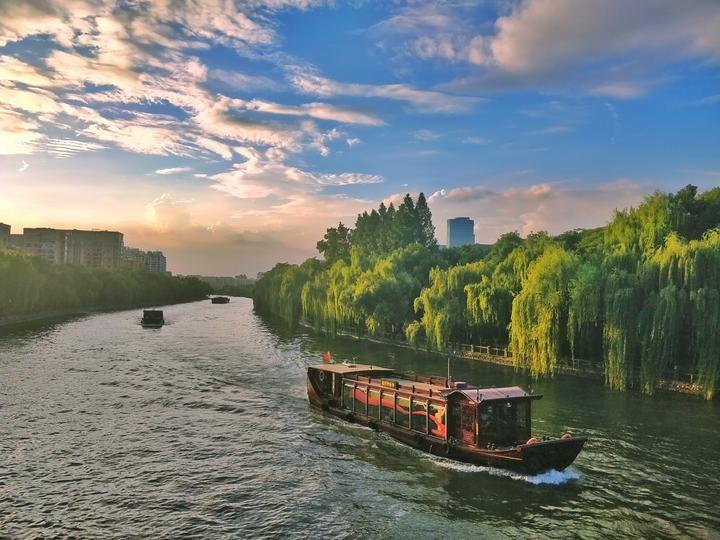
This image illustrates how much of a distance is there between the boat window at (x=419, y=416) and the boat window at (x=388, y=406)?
2.14m

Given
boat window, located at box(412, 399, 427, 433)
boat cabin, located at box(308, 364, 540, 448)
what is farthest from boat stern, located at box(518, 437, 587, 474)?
boat window, located at box(412, 399, 427, 433)

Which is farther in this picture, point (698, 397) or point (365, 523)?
point (698, 397)

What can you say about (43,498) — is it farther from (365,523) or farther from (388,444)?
(388,444)

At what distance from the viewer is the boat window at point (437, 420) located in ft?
96.1

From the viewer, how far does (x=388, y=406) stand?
3378 centimetres

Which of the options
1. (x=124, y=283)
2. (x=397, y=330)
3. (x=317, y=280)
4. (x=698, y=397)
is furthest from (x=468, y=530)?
(x=124, y=283)

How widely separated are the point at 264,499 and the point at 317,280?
77098mm

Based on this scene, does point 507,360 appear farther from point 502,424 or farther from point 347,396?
→ point 502,424

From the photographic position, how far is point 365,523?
853 inches

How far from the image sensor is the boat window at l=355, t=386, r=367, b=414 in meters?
36.0

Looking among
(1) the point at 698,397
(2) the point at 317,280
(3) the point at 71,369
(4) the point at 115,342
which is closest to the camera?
(1) the point at 698,397

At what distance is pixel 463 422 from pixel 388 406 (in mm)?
6502

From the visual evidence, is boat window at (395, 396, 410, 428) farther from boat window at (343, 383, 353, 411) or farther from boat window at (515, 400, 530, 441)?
boat window at (515, 400, 530, 441)

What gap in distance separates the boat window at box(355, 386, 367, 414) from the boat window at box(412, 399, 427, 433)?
5.22 m
